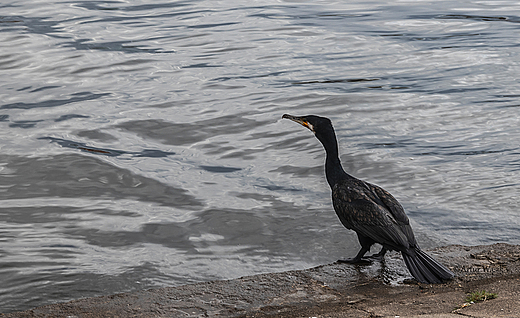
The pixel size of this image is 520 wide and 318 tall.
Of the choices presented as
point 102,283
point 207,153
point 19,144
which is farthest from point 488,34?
point 102,283

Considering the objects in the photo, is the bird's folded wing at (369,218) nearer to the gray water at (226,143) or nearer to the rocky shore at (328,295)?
the rocky shore at (328,295)

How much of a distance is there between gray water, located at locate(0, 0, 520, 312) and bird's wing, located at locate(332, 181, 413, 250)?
77 cm

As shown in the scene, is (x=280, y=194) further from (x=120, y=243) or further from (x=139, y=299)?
(x=139, y=299)

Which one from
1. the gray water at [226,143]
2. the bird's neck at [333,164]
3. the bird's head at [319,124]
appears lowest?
the gray water at [226,143]

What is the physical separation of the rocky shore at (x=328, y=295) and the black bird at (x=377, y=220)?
0.13 meters

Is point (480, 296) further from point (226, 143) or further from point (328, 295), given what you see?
point (226, 143)

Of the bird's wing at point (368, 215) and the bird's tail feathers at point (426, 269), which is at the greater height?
the bird's wing at point (368, 215)

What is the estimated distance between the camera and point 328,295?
4609 millimetres

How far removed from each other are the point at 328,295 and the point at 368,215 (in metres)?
0.72

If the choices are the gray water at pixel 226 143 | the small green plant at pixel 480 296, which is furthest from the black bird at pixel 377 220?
the gray water at pixel 226 143

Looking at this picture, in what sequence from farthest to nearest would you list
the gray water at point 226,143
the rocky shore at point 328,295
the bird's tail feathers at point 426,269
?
1. the gray water at point 226,143
2. the bird's tail feathers at point 426,269
3. the rocky shore at point 328,295

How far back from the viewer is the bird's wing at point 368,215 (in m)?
4.71

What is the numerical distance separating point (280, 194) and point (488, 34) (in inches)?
487

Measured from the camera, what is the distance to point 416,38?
54.6 feet
